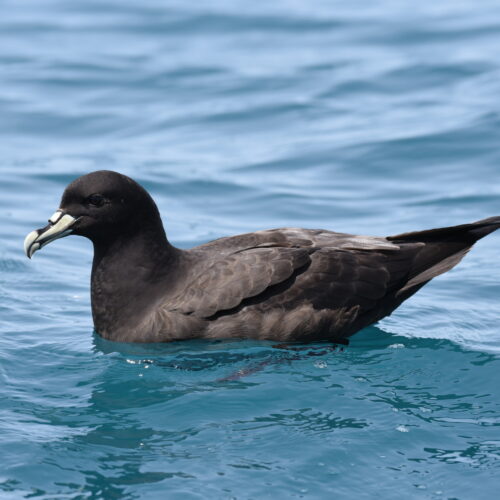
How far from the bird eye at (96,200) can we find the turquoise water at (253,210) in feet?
3.37

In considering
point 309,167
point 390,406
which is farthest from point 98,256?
point 309,167

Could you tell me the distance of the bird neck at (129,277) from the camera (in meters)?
7.84

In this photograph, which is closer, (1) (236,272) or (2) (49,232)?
(1) (236,272)

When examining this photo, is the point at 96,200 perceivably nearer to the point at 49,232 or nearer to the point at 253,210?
the point at 49,232

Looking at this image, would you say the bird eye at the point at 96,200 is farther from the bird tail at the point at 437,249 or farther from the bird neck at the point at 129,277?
the bird tail at the point at 437,249

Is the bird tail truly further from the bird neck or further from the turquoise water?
the bird neck

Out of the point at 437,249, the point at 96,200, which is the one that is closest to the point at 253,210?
the point at 437,249

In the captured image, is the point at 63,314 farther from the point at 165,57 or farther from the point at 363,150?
the point at 165,57

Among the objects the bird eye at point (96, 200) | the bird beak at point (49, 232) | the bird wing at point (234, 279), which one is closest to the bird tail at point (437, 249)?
the bird wing at point (234, 279)

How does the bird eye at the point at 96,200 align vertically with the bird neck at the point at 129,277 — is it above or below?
above

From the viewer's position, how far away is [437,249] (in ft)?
26.7

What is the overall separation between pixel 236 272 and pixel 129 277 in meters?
0.86

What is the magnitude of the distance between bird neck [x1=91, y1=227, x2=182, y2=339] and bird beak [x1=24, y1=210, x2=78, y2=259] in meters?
0.37

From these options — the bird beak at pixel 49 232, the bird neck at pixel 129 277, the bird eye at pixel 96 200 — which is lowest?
the bird neck at pixel 129 277
